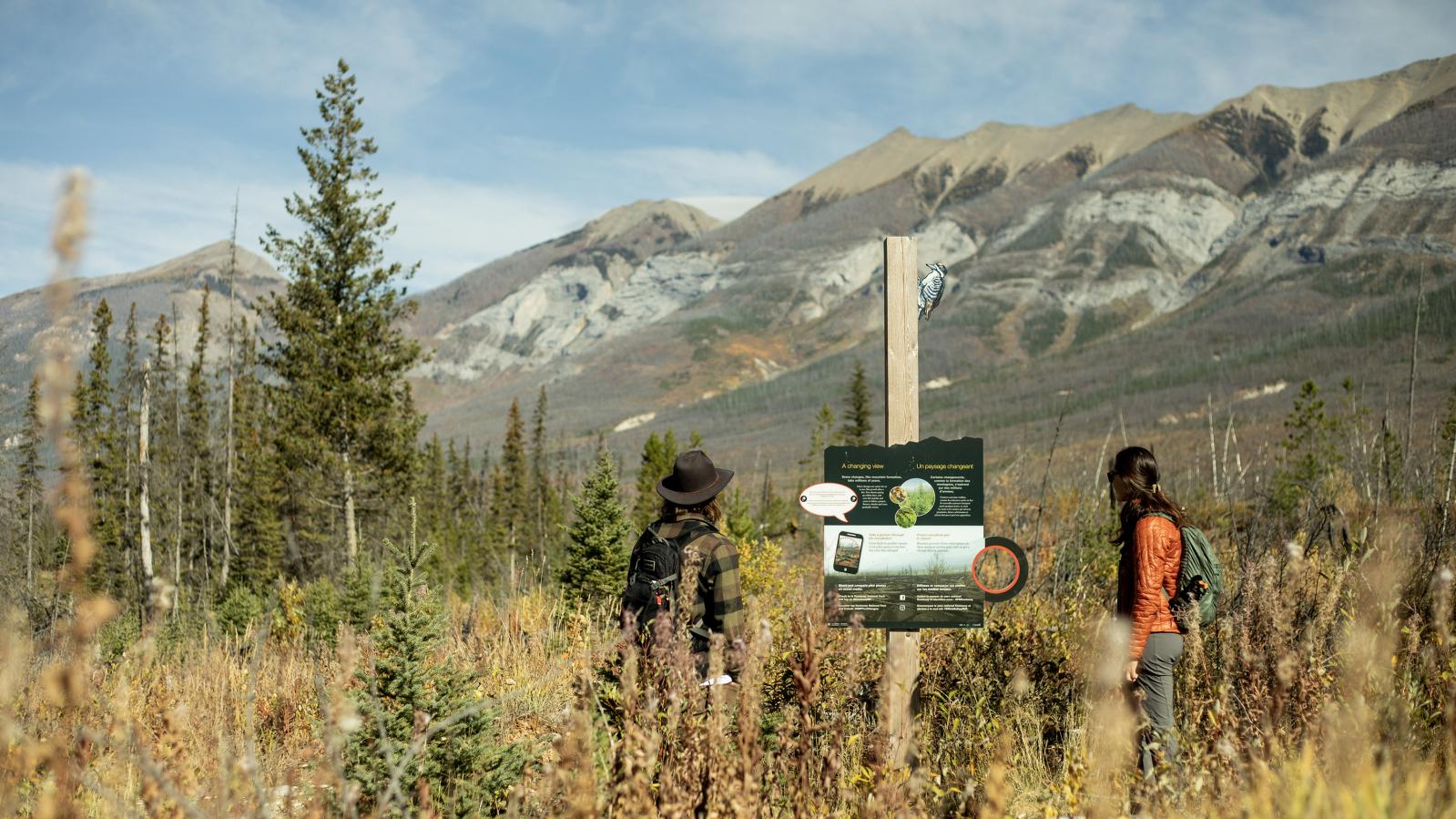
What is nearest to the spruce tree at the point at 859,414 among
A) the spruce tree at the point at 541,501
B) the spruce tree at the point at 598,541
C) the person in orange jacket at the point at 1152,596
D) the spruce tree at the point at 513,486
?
the spruce tree at the point at 541,501

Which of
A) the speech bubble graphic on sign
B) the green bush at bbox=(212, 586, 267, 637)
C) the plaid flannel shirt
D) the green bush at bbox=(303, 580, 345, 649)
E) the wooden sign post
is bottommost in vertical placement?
the green bush at bbox=(212, 586, 267, 637)

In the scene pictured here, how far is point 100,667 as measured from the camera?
5.25m

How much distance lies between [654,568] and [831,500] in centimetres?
96

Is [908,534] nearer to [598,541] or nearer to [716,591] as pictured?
[716,591]

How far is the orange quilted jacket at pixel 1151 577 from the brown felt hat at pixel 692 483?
1.94m

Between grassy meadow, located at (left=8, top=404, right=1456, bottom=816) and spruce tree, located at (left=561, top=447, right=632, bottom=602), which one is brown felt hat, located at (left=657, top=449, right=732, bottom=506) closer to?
grassy meadow, located at (left=8, top=404, right=1456, bottom=816)

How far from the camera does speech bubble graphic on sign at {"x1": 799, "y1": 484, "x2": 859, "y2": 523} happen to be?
4.43 meters

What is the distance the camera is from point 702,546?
4062 mm

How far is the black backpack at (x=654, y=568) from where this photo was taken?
13.0ft

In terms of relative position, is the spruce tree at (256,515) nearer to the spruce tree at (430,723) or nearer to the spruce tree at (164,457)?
the spruce tree at (164,457)

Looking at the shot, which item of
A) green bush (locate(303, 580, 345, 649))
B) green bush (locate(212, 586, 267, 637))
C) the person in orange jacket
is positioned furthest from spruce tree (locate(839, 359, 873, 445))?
the person in orange jacket

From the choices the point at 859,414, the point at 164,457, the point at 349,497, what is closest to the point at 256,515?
the point at 164,457

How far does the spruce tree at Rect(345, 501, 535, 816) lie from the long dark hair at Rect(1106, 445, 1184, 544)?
2.93m

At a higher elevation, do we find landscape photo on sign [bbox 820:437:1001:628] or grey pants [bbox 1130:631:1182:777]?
landscape photo on sign [bbox 820:437:1001:628]
